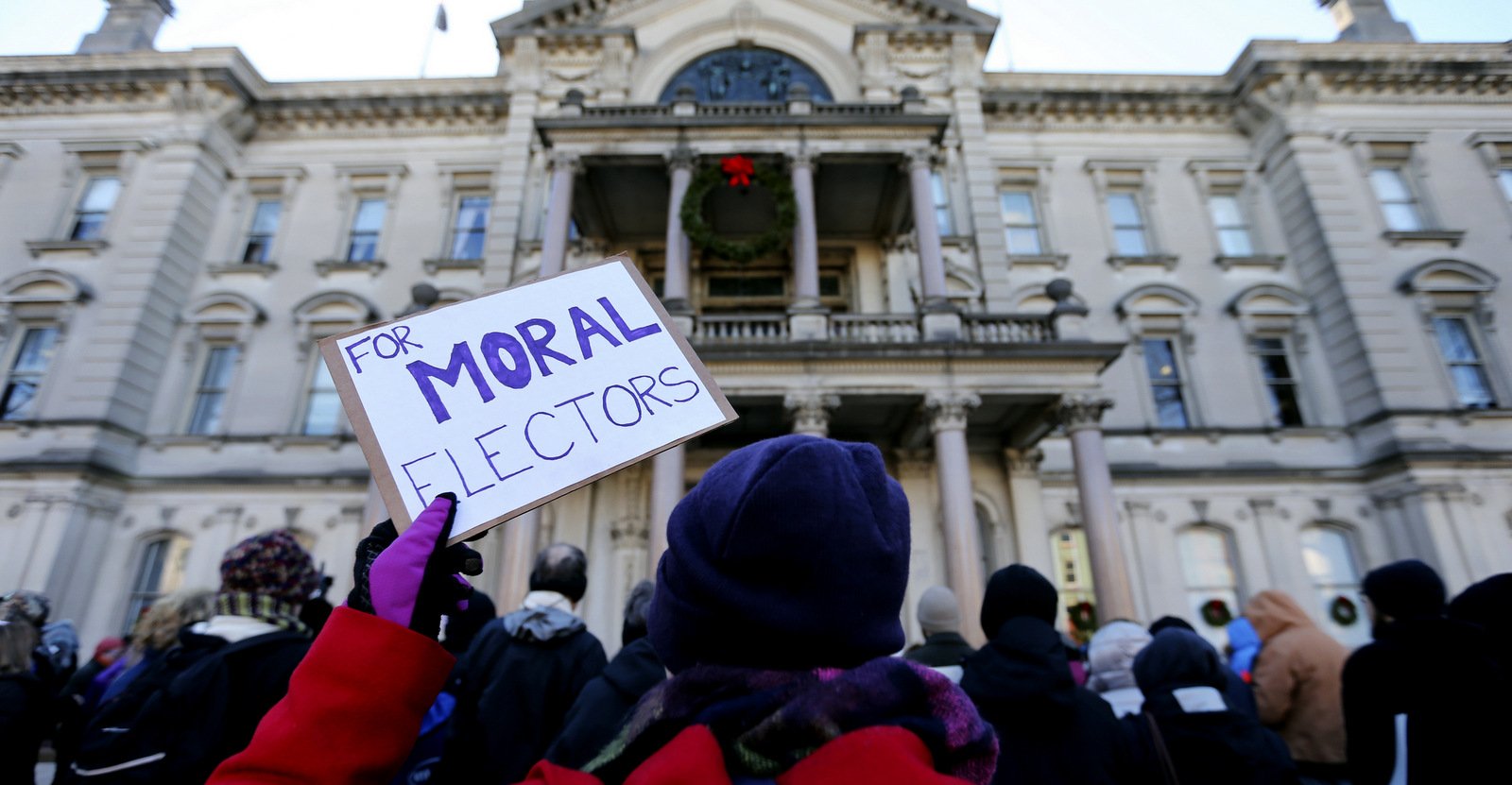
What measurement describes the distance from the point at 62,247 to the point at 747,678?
839 inches

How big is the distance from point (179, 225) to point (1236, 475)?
23678 mm

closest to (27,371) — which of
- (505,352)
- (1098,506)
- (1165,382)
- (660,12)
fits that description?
(660,12)

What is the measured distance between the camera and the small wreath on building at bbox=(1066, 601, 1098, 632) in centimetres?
1270

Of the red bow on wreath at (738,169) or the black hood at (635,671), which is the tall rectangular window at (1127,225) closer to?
the red bow on wreath at (738,169)

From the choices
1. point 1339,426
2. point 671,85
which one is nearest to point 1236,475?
point 1339,426

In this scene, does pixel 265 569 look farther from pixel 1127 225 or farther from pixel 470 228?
pixel 1127 225

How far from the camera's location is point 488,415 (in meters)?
1.95

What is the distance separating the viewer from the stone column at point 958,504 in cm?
1013

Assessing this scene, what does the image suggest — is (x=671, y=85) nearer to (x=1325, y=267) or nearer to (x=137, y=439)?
(x=137, y=439)

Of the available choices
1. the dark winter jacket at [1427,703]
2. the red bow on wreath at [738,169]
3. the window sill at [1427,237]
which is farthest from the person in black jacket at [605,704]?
the window sill at [1427,237]

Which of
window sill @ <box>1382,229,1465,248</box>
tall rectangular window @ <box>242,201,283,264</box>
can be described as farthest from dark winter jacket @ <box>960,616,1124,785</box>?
tall rectangular window @ <box>242,201,283,264</box>

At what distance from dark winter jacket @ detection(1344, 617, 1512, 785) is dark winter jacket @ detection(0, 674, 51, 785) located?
6.36 meters

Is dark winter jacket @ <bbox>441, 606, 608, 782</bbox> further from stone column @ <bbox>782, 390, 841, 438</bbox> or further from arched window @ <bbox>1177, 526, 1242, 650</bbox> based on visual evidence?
arched window @ <bbox>1177, 526, 1242, 650</bbox>

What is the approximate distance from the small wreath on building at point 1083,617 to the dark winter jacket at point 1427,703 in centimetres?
1000
